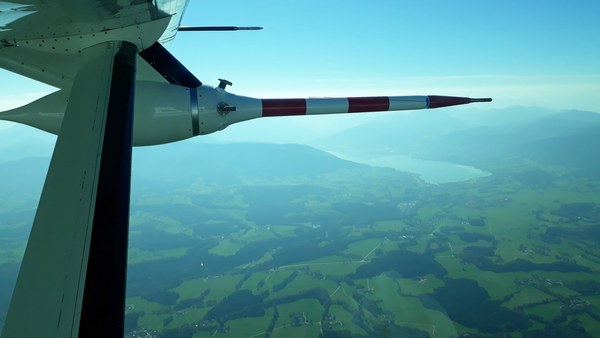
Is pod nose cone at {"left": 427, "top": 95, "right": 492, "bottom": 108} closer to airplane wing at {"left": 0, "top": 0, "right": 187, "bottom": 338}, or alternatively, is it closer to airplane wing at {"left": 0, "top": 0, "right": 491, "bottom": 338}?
airplane wing at {"left": 0, "top": 0, "right": 491, "bottom": 338}

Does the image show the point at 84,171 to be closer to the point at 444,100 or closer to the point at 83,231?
the point at 83,231

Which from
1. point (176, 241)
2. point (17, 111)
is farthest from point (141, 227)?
point (17, 111)

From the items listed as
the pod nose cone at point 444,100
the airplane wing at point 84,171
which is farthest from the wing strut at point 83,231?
the pod nose cone at point 444,100

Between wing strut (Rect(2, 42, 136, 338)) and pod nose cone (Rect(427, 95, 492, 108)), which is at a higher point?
pod nose cone (Rect(427, 95, 492, 108))

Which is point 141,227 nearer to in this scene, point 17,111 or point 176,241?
point 176,241

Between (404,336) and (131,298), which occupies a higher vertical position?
(404,336)

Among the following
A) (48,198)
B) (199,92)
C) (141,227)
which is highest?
(199,92)

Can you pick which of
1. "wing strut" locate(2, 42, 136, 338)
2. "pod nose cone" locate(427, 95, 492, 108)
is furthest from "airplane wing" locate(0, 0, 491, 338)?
"pod nose cone" locate(427, 95, 492, 108)

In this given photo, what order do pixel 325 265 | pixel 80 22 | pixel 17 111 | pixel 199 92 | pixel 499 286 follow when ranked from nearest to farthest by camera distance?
pixel 80 22, pixel 17 111, pixel 199 92, pixel 499 286, pixel 325 265
